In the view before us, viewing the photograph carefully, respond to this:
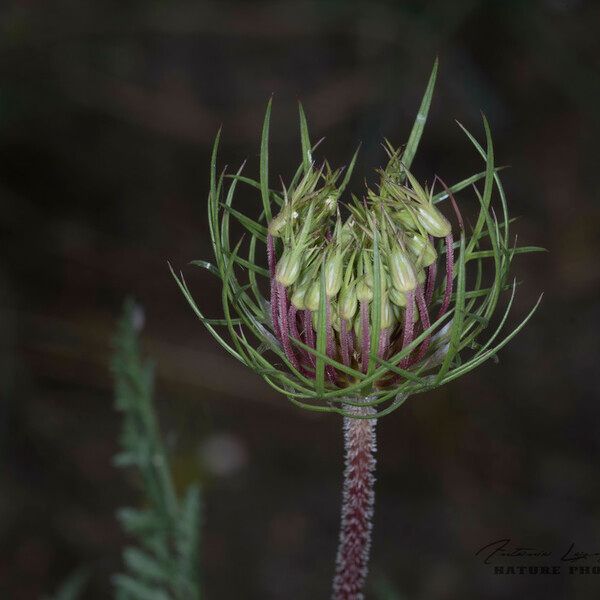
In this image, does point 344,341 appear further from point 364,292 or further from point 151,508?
point 151,508

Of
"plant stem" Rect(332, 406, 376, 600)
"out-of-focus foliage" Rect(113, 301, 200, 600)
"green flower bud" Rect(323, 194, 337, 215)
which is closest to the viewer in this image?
"green flower bud" Rect(323, 194, 337, 215)

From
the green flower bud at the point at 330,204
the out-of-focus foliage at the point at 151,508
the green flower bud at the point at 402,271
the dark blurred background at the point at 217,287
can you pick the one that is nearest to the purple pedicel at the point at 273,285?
the green flower bud at the point at 330,204

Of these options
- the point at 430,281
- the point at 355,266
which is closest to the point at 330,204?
the point at 355,266

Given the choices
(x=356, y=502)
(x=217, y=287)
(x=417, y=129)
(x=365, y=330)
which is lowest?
(x=356, y=502)

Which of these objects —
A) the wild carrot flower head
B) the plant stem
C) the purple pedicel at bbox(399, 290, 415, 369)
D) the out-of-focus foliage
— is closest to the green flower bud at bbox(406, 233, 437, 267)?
the wild carrot flower head

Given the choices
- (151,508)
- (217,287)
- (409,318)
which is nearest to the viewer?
(409,318)

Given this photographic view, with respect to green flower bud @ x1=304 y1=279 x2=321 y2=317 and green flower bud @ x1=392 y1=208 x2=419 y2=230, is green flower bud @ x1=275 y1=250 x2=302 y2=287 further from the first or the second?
green flower bud @ x1=392 y1=208 x2=419 y2=230

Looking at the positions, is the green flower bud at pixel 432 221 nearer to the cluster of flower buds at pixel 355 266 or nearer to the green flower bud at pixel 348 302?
the cluster of flower buds at pixel 355 266
